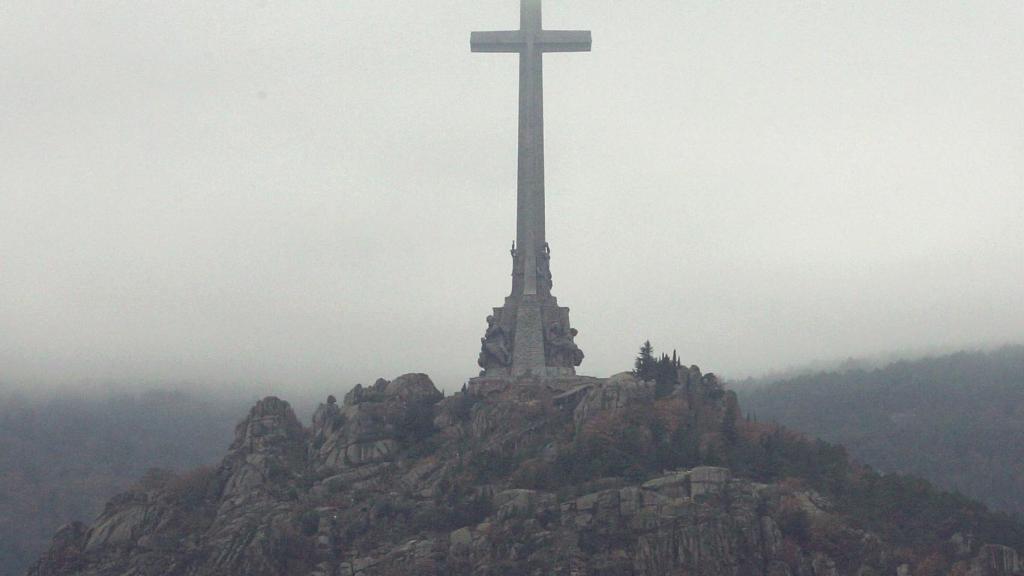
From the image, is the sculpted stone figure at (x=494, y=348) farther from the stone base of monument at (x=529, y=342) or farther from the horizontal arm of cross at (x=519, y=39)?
the horizontal arm of cross at (x=519, y=39)

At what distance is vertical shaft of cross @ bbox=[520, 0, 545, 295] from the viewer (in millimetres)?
97250

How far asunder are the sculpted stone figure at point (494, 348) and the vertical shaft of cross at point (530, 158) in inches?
107

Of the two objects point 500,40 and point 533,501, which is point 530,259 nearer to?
point 500,40

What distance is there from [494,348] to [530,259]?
5.46 m

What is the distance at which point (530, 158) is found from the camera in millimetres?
98125

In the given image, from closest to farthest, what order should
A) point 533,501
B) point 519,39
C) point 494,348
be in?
point 533,501 < point 494,348 < point 519,39

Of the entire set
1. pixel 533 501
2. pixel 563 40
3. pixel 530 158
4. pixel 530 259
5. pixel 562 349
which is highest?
pixel 563 40

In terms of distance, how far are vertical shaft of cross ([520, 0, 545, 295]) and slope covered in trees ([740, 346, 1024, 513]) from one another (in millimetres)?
22522

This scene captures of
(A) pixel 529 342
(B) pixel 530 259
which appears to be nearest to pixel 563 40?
(B) pixel 530 259

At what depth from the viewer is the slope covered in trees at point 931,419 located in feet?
378

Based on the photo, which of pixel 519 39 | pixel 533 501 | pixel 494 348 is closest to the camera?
pixel 533 501

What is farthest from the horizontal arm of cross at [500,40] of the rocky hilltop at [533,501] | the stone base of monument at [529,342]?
the rocky hilltop at [533,501]

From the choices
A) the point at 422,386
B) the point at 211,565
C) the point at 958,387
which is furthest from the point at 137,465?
the point at 958,387

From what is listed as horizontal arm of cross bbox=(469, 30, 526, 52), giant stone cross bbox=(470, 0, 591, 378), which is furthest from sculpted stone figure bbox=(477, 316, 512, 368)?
horizontal arm of cross bbox=(469, 30, 526, 52)
